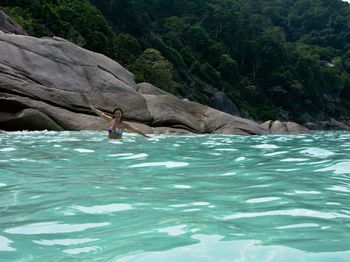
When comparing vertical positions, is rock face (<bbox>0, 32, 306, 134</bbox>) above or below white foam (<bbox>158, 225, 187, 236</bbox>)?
above

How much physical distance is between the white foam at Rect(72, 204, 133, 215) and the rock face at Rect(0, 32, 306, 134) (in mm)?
10978

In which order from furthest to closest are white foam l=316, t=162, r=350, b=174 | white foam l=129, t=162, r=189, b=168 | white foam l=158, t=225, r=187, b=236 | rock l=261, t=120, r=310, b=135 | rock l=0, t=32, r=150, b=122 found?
rock l=261, t=120, r=310, b=135
rock l=0, t=32, r=150, b=122
white foam l=129, t=162, r=189, b=168
white foam l=316, t=162, r=350, b=174
white foam l=158, t=225, r=187, b=236

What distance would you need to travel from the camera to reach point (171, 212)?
137 inches

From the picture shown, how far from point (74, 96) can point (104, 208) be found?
42.2 ft

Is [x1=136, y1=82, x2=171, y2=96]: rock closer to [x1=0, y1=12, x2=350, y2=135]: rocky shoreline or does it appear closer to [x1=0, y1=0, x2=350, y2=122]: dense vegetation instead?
[x1=0, y1=12, x2=350, y2=135]: rocky shoreline

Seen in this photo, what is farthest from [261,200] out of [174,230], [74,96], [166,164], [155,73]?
[155,73]

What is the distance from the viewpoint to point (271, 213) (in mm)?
3498

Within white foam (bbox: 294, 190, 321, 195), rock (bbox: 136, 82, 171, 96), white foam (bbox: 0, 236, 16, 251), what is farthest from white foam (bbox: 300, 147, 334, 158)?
rock (bbox: 136, 82, 171, 96)

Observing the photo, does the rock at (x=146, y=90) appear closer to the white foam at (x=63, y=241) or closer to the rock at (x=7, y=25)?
the rock at (x=7, y=25)

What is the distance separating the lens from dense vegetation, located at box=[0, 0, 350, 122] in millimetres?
44438

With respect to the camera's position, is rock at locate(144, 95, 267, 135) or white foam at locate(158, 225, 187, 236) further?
rock at locate(144, 95, 267, 135)

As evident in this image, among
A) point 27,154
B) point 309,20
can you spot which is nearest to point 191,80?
point 27,154

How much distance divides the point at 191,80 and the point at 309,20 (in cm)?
6970

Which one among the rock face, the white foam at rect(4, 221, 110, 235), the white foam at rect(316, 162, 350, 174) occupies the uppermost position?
the rock face
